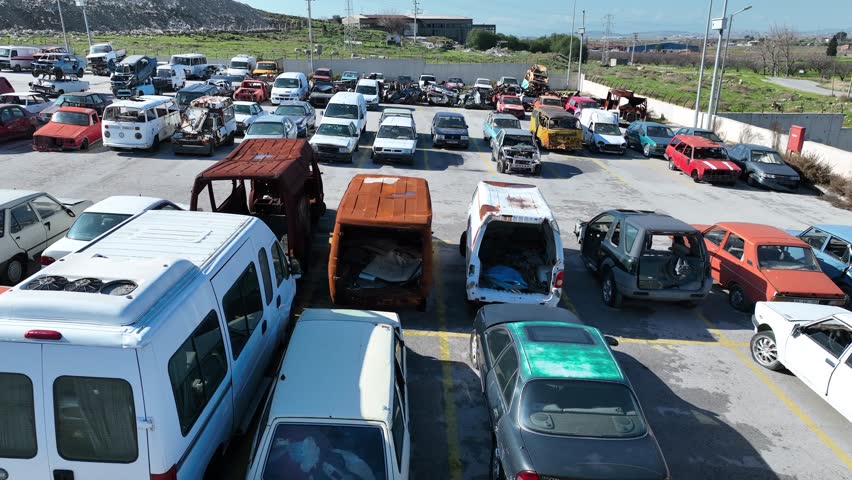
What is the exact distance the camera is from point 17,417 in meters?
4.26

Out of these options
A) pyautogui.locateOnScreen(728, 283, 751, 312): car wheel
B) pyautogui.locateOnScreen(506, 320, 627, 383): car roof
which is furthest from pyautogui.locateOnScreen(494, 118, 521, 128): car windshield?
pyautogui.locateOnScreen(506, 320, 627, 383): car roof

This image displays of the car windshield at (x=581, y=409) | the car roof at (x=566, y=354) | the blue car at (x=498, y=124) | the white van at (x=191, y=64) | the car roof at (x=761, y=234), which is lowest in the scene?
the car windshield at (x=581, y=409)

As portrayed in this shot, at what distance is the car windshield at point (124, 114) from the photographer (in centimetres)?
2039

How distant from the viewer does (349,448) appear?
5094mm

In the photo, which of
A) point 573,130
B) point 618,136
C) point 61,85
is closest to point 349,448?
point 573,130

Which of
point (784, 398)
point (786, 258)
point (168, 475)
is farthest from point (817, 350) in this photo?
point (168, 475)

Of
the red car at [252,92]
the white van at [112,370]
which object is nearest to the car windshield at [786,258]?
the white van at [112,370]

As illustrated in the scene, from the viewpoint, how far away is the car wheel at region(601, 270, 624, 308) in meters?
10.7

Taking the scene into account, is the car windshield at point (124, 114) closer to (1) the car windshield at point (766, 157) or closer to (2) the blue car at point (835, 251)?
(2) the blue car at point (835, 251)

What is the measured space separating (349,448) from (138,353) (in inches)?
77.6

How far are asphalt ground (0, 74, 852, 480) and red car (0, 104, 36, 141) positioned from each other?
2753mm

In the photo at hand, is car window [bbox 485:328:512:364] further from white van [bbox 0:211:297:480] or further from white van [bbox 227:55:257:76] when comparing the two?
white van [bbox 227:55:257:76]

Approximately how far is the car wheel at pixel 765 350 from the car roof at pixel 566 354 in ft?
12.3

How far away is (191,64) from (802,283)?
42421 mm
